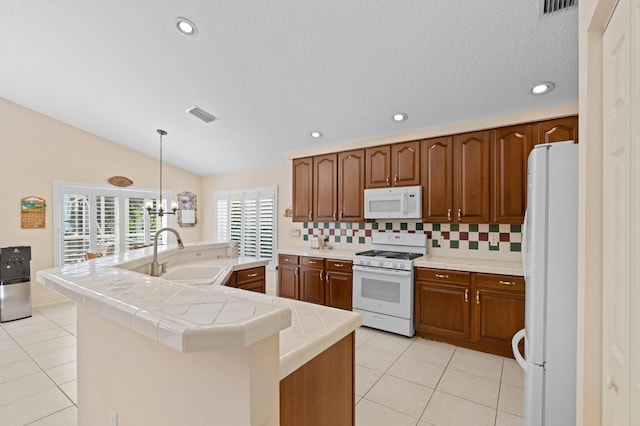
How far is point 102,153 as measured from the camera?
5.02m

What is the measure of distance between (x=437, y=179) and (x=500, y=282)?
1.25 metres

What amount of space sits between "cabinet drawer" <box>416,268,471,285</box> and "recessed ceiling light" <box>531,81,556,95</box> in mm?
1781

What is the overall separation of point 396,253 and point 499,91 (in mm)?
2034

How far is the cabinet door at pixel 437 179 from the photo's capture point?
10.7 feet

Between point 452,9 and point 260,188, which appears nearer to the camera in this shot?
point 452,9

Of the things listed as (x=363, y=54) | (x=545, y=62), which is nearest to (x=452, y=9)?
(x=363, y=54)

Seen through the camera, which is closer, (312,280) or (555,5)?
(555,5)

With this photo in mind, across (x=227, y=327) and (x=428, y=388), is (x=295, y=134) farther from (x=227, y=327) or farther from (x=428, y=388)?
(x=227, y=327)

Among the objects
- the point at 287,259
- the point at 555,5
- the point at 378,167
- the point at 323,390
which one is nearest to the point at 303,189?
the point at 287,259

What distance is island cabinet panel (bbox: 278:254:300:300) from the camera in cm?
420

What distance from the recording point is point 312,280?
4.02 meters

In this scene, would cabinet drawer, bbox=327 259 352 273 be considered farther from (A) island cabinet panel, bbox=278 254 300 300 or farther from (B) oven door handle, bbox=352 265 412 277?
(A) island cabinet panel, bbox=278 254 300 300

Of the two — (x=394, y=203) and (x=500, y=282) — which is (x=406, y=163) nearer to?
(x=394, y=203)

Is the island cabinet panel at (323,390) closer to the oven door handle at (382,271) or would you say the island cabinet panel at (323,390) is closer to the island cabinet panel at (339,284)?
the oven door handle at (382,271)
